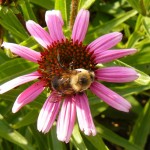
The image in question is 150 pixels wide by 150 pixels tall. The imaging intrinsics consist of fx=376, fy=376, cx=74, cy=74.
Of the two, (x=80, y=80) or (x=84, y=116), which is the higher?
(x=80, y=80)

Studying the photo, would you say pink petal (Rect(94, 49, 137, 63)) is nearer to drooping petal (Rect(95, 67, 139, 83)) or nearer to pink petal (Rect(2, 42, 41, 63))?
drooping petal (Rect(95, 67, 139, 83))

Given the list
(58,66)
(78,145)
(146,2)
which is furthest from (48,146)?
(146,2)

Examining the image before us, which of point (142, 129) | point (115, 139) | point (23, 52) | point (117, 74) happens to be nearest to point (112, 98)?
point (117, 74)

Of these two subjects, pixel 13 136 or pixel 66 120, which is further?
pixel 13 136

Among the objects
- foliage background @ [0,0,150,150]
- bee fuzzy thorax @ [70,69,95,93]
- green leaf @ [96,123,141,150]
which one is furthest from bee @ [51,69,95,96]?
green leaf @ [96,123,141,150]

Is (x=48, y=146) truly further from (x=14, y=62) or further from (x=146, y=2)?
(x=146, y=2)

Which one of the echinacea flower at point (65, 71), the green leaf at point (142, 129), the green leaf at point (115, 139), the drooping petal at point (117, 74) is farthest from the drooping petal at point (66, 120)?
the green leaf at point (142, 129)

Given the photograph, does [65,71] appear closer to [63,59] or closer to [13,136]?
[63,59]
